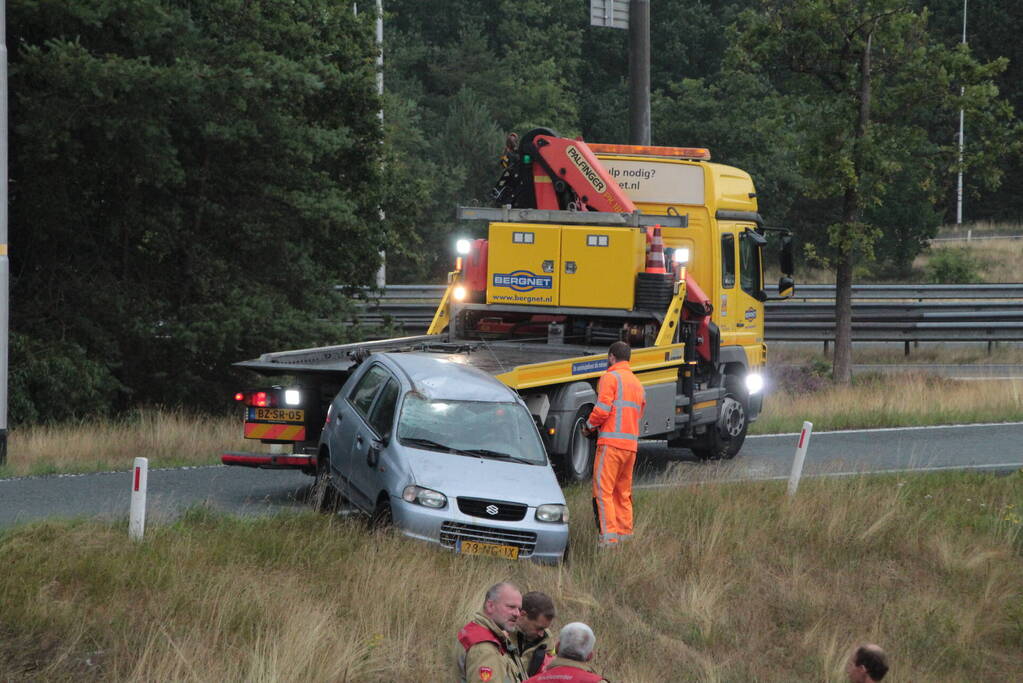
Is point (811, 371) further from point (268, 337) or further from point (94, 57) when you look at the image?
point (94, 57)

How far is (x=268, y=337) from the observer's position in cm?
2302

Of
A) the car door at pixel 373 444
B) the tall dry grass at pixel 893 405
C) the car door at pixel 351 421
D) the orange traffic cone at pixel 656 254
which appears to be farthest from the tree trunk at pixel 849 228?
the car door at pixel 373 444

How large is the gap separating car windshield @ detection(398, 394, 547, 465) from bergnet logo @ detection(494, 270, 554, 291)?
13.4ft

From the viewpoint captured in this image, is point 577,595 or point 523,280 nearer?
point 577,595

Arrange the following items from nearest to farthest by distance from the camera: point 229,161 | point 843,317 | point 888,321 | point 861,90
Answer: point 229,161 < point 861,90 < point 843,317 < point 888,321

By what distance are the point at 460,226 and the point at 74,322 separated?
33.3 meters

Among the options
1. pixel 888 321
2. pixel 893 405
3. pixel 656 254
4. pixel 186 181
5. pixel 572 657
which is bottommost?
pixel 893 405

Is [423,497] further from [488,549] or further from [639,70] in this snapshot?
[639,70]

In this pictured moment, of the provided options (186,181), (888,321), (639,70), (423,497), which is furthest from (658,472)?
(888,321)

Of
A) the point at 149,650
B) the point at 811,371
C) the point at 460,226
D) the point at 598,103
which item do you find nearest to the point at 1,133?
the point at 149,650

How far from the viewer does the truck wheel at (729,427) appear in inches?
693

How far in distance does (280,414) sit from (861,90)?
50.0 ft

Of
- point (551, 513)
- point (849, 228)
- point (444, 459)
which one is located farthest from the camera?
point (849, 228)

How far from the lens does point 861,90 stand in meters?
25.8
